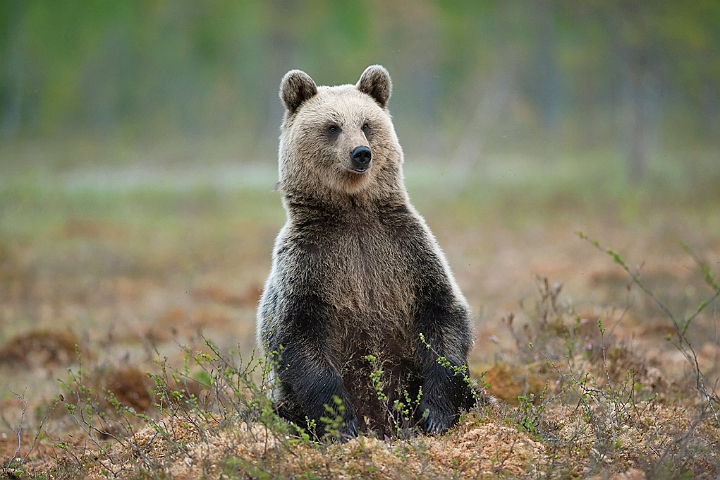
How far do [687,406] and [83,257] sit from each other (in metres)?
12.6

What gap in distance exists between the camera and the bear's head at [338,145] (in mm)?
5016

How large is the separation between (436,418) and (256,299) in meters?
7.68

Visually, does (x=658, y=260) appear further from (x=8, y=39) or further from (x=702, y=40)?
(x=8, y=39)

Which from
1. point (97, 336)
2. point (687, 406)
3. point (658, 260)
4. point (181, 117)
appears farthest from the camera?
point (181, 117)

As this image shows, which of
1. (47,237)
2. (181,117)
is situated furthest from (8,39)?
(47,237)

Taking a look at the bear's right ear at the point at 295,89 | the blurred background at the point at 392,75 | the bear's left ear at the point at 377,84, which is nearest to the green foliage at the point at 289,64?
the blurred background at the point at 392,75

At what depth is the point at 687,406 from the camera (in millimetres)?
5625

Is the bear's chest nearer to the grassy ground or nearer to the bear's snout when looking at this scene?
the bear's snout

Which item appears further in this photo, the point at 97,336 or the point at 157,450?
the point at 97,336

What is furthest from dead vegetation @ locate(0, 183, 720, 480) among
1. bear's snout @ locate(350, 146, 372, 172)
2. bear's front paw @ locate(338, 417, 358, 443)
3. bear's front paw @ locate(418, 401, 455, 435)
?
bear's snout @ locate(350, 146, 372, 172)

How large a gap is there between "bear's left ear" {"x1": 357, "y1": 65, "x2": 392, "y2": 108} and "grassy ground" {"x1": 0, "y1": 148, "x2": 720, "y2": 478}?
5.57 feet

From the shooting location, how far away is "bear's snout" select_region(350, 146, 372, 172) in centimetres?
482

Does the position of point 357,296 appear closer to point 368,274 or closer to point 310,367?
point 368,274

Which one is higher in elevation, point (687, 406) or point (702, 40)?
point (702, 40)
